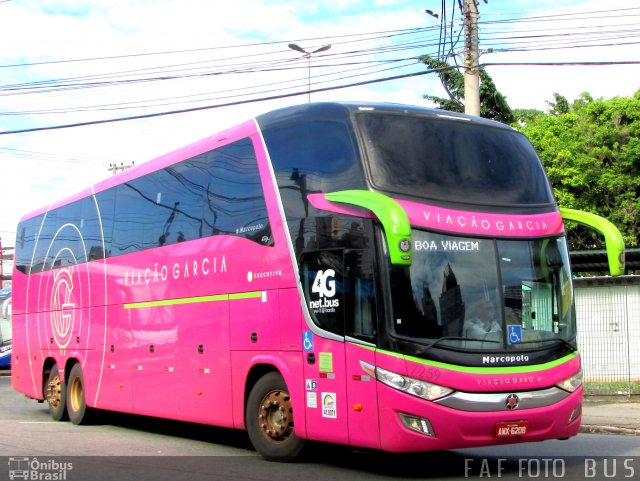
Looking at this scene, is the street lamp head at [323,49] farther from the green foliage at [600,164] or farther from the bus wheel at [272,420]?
the bus wheel at [272,420]

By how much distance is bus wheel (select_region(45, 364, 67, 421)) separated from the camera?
52.6 ft

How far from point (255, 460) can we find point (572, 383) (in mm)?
3939

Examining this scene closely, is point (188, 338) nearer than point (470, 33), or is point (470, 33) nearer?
point (188, 338)

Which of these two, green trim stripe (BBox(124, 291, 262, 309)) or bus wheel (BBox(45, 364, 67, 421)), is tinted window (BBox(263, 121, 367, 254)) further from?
bus wheel (BBox(45, 364, 67, 421))

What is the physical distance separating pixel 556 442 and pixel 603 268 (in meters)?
7.75

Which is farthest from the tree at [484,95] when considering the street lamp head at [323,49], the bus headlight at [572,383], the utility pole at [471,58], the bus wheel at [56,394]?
the bus headlight at [572,383]

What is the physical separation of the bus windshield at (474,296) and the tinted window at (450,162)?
593 mm

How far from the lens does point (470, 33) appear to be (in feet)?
58.3

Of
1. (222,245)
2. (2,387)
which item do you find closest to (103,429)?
(222,245)

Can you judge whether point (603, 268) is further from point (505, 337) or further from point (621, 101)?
point (621, 101)

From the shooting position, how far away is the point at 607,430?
13328mm

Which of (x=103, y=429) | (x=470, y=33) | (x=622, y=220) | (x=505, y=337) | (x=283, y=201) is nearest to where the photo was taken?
(x=505, y=337)

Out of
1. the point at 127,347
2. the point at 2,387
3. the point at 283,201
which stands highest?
the point at 283,201

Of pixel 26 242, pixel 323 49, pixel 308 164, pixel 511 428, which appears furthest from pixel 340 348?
pixel 323 49
